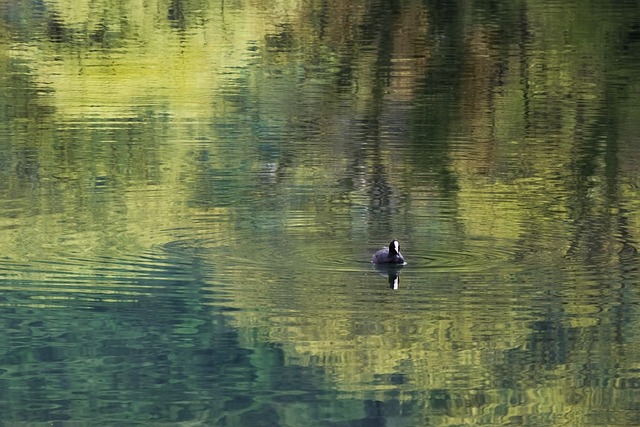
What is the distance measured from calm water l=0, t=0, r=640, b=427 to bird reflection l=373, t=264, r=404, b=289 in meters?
0.04

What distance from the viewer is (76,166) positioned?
21281 millimetres

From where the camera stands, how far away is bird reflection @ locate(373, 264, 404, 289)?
1368 centimetres

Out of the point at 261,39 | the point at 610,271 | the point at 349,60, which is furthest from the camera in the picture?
the point at 261,39

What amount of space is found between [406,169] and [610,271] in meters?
7.29

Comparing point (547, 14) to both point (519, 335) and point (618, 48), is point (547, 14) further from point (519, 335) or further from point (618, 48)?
point (519, 335)

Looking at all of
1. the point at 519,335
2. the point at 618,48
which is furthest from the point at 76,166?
the point at 618,48

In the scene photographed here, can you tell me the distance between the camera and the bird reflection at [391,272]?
13.7 metres

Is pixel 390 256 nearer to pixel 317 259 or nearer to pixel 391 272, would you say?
pixel 391 272

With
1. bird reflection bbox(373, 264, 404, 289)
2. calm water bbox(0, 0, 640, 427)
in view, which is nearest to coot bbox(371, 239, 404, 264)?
bird reflection bbox(373, 264, 404, 289)

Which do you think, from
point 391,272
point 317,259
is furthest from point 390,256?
point 317,259

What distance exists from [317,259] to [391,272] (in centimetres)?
83

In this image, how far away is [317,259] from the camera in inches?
563

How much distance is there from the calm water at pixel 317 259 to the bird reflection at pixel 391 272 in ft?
0.12

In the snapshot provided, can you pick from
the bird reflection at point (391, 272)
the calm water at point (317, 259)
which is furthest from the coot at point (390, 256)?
the calm water at point (317, 259)
